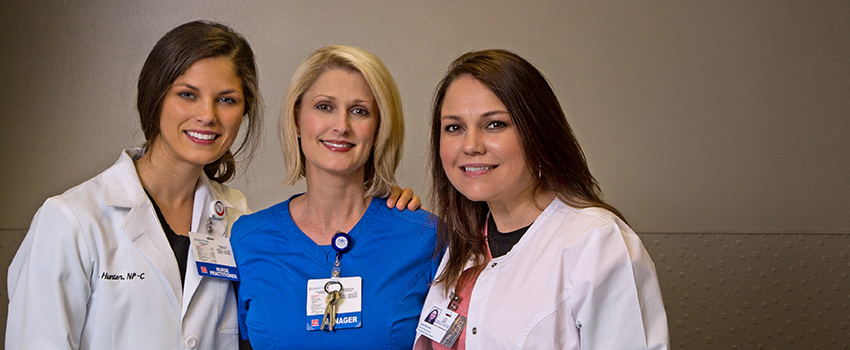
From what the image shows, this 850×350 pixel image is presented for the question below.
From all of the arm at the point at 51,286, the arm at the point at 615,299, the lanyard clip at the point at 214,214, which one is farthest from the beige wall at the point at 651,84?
the arm at the point at 615,299

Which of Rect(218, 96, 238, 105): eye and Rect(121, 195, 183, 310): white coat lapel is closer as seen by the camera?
Rect(121, 195, 183, 310): white coat lapel

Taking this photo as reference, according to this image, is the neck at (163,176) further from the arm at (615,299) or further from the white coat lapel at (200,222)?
the arm at (615,299)

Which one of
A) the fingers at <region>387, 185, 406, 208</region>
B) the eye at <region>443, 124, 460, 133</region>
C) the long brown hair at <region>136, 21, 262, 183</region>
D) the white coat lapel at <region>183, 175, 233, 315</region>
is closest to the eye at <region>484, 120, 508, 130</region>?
the eye at <region>443, 124, 460, 133</region>

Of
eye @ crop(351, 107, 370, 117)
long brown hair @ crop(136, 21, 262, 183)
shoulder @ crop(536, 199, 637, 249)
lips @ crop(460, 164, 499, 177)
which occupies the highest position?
long brown hair @ crop(136, 21, 262, 183)

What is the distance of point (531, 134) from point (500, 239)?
1.19 feet

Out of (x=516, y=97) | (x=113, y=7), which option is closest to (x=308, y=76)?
(x=516, y=97)

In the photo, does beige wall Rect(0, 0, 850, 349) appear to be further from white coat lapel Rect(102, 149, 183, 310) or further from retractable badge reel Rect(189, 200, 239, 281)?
white coat lapel Rect(102, 149, 183, 310)

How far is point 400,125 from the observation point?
Answer: 2102mm

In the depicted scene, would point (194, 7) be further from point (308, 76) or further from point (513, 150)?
point (513, 150)

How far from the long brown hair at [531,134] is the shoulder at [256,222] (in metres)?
0.58

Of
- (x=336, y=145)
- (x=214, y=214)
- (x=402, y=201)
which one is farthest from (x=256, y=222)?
(x=402, y=201)

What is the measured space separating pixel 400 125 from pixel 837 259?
146 inches

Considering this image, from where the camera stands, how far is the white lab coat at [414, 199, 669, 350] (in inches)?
57.7

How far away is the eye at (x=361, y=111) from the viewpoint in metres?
2.00
